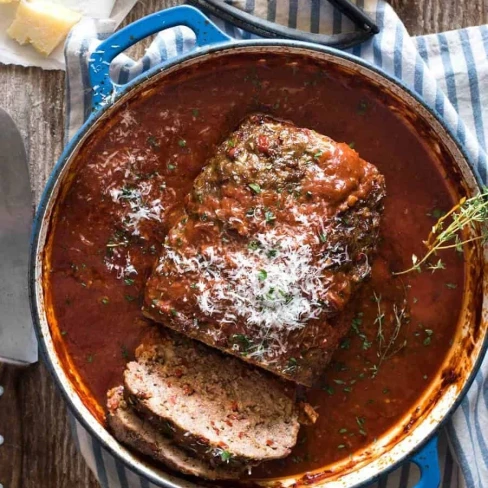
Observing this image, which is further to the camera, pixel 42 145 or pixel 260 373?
pixel 42 145

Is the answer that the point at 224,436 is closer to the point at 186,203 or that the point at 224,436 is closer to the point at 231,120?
the point at 186,203

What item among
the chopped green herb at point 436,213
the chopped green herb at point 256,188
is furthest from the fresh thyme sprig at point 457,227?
the chopped green herb at point 256,188

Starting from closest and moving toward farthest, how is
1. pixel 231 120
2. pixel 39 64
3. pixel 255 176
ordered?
pixel 255 176, pixel 231 120, pixel 39 64

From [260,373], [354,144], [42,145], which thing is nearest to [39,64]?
[42,145]

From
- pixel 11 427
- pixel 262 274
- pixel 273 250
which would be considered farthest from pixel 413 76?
pixel 11 427

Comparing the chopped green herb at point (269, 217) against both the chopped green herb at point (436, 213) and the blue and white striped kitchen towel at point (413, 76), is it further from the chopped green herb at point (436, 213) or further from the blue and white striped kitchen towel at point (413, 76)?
the blue and white striped kitchen towel at point (413, 76)

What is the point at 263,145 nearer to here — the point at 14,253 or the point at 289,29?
the point at 289,29

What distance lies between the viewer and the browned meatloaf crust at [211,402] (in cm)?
398

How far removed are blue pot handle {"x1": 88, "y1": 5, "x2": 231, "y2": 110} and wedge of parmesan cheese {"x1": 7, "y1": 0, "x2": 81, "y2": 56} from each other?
1.86 feet

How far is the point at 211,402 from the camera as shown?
4.16m

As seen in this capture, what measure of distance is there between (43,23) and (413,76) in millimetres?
2155

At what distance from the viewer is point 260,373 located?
4293mm

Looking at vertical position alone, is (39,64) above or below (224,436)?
above

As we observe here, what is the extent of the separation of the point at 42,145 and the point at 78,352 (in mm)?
1274
